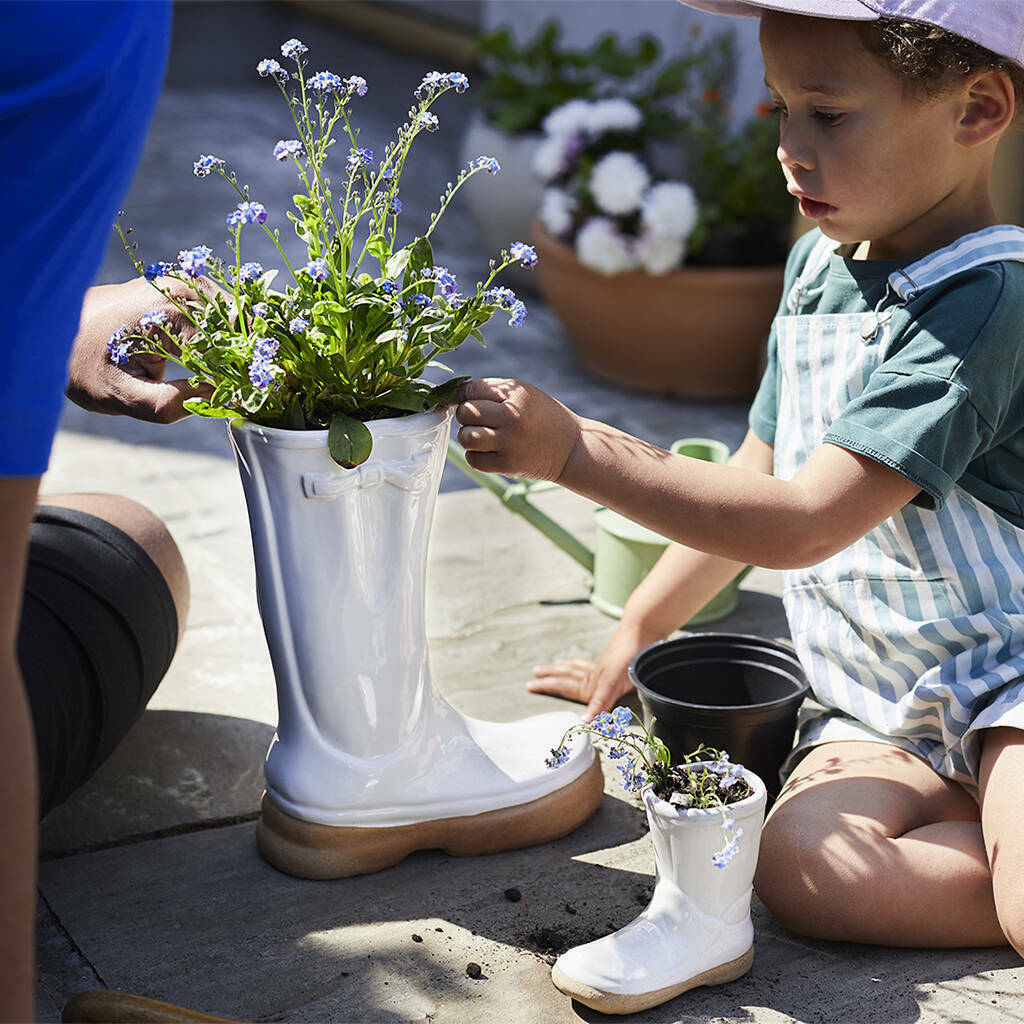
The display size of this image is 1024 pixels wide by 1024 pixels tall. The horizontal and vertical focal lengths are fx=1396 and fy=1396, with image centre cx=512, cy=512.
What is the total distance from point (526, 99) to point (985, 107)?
285cm

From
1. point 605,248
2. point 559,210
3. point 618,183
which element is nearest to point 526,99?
point 559,210

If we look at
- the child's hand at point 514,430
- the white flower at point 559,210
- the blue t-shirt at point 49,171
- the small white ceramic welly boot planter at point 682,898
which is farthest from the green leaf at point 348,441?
the white flower at point 559,210

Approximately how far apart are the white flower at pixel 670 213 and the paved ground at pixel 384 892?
1.12 meters

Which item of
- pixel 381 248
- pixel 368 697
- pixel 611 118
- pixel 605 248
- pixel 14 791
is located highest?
pixel 611 118

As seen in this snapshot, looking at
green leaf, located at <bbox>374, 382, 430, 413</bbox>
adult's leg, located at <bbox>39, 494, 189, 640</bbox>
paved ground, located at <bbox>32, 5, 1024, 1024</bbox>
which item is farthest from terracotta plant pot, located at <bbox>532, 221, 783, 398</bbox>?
green leaf, located at <bbox>374, 382, 430, 413</bbox>

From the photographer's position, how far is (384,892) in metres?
1.72

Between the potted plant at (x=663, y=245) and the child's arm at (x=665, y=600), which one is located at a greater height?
the potted plant at (x=663, y=245)

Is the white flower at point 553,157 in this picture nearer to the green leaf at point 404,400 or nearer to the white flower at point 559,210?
the white flower at point 559,210

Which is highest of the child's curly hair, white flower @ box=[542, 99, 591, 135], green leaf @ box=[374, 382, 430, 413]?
the child's curly hair

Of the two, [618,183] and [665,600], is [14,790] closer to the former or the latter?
[665,600]

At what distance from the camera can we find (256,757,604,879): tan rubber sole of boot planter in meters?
1.72

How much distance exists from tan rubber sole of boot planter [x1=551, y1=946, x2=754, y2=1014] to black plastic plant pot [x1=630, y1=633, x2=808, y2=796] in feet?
1.05

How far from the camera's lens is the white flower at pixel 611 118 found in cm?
379

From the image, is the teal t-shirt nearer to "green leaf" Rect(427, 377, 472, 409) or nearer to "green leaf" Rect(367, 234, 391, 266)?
"green leaf" Rect(427, 377, 472, 409)
